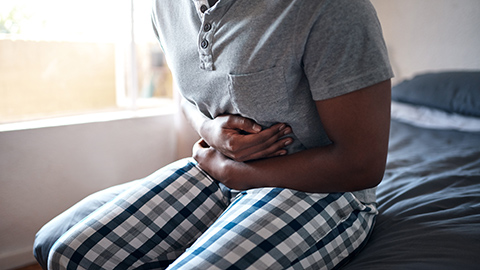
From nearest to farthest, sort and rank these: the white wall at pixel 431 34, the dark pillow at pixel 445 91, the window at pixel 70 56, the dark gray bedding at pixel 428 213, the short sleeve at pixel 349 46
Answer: the short sleeve at pixel 349 46
the dark gray bedding at pixel 428 213
the window at pixel 70 56
the dark pillow at pixel 445 91
the white wall at pixel 431 34

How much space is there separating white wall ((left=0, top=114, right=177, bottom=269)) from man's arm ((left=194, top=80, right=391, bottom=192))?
3.41ft

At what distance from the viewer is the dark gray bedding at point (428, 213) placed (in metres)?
0.74

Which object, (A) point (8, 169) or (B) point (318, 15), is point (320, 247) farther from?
(A) point (8, 169)

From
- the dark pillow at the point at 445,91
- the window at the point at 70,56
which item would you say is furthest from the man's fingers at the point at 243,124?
the dark pillow at the point at 445,91

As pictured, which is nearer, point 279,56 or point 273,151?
point 279,56

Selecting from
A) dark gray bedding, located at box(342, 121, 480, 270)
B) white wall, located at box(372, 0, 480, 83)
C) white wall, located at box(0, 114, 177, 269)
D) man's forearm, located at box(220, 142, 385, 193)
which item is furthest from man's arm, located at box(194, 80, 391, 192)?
white wall, located at box(372, 0, 480, 83)

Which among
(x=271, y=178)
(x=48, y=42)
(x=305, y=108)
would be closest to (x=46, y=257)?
(x=271, y=178)

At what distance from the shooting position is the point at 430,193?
3.50 ft

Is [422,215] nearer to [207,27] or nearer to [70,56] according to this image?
[207,27]

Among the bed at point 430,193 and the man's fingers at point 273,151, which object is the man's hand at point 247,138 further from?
the bed at point 430,193

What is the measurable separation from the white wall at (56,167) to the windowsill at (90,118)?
0.02 m

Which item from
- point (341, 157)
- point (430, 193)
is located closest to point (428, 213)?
point (430, 193)

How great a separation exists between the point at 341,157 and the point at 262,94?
0.18 meters

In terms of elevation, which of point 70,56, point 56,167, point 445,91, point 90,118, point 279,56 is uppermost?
point 279,56
